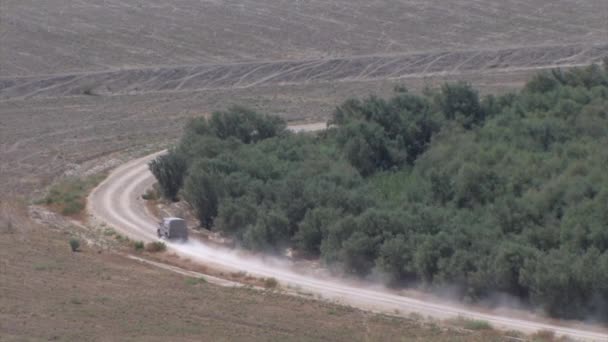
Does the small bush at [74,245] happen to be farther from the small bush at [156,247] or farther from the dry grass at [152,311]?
the small bush at [156,247]

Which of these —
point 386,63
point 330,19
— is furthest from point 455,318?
point 330,19

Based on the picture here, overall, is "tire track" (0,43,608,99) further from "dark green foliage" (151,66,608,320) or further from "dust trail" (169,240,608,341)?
"dust trail" (169,240,608,341)

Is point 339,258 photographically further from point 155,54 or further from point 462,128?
point 155,54

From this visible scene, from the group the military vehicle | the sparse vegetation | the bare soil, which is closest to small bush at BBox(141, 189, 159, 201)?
the sparse vegetation

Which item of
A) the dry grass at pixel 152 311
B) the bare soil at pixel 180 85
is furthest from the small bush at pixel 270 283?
the bare soil at pixel 180 85

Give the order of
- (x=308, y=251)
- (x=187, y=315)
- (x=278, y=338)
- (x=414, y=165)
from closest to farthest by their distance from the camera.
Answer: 1. (x=278, y=338)
2. (x=187, y=315)
3. (x=308, y=251)
4. (x=414, y=165)

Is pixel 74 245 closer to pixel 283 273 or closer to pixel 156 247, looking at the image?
pixel 156 247
